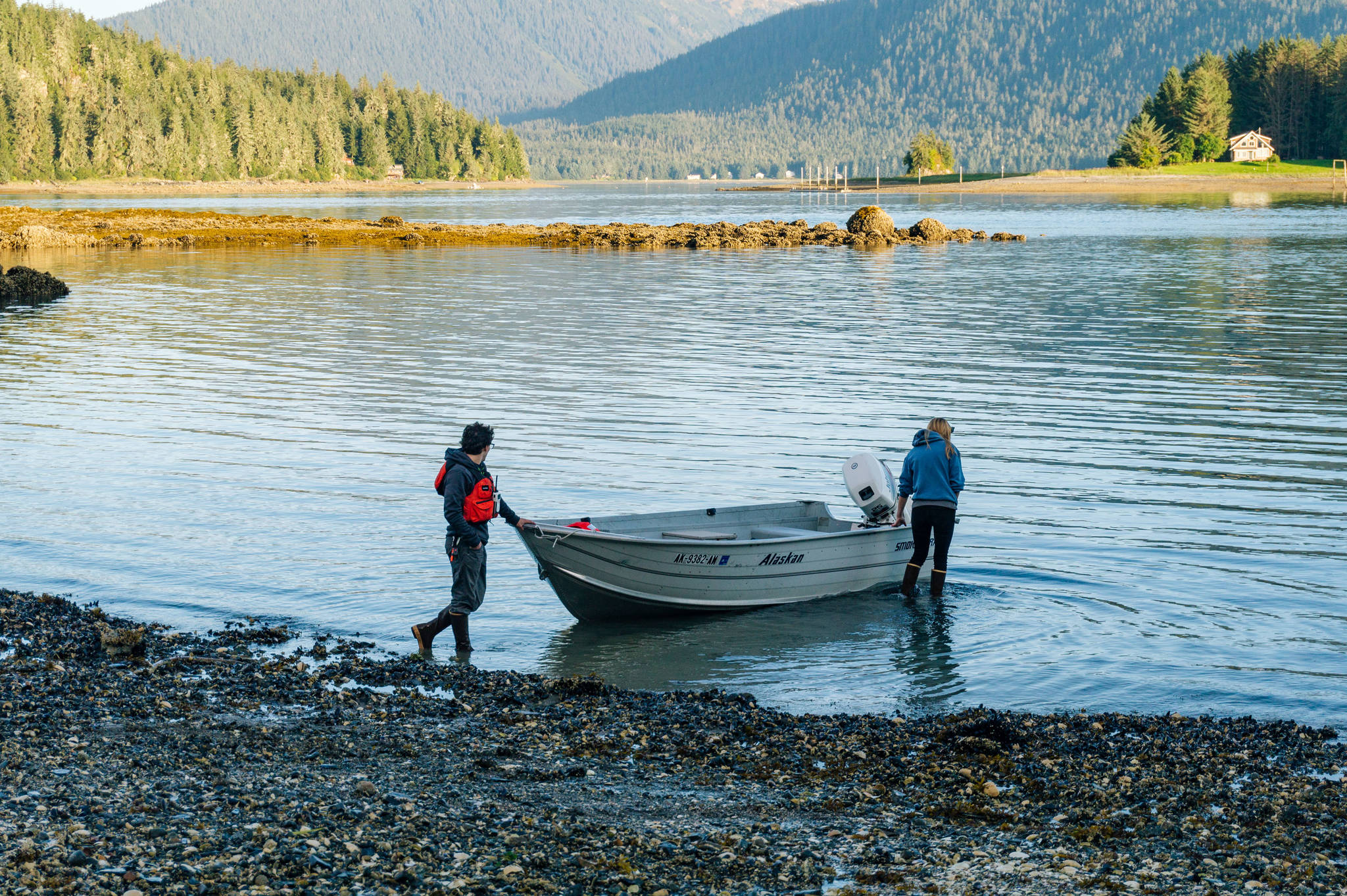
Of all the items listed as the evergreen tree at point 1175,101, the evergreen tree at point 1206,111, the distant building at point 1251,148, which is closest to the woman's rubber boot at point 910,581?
the evergreen tree at point 1206,111

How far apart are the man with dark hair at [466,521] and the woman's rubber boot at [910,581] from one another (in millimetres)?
4740

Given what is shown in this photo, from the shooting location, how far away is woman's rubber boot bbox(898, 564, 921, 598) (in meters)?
15.0

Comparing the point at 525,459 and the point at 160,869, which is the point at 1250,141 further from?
the point at 160,869

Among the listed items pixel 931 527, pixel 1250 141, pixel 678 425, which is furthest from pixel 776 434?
pixel 1250 141

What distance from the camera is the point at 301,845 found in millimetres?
7777

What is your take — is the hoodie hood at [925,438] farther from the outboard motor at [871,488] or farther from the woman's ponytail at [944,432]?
the outboard motor at [871,488]

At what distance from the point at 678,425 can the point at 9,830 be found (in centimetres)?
1788

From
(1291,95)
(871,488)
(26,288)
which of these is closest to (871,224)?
(26,288)

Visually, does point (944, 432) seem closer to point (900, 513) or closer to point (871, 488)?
point (900, 513)

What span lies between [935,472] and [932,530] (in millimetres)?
808

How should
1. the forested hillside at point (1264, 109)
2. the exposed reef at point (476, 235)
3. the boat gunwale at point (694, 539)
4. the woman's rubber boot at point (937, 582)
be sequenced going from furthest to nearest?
the forested hillside at point (1264, 109) → the exposed reef at point (476, 235) → the woman's rubber boot at point (937, 582) → the boat gunwale at point (694, 539)

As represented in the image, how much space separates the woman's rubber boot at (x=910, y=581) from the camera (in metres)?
15.0

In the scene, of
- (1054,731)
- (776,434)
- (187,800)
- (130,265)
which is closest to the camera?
(187,800)

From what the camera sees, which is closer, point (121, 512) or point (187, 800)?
point (187, 800)
